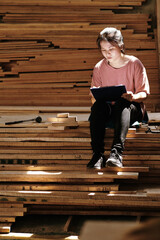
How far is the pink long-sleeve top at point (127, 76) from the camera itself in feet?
13.1

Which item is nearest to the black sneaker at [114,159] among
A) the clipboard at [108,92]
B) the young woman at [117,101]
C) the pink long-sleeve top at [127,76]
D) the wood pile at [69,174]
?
the young woman at [117,101]

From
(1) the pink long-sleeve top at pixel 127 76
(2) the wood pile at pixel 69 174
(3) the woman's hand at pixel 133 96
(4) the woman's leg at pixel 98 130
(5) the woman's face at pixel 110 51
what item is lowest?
(2) the wood pile at pixel 69 174

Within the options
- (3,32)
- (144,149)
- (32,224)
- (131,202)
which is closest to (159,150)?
(144,149)

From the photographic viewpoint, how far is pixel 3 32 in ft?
21.6

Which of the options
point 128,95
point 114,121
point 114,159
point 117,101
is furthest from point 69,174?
point 128,95

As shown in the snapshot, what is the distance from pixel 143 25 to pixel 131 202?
352cm

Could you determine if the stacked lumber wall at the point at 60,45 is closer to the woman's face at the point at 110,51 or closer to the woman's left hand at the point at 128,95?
the woman's face at the point at 110,51

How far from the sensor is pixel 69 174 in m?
3.85

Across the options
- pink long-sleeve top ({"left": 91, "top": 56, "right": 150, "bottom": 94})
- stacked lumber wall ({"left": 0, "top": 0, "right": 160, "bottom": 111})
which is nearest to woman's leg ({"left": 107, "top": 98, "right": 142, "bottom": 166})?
pink long-sleeve top ({"left": 91, "top": 56, "right": 150, "bottom": 94})

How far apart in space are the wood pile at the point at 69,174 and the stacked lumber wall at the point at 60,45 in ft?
7.39

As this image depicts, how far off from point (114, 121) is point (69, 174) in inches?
26.0

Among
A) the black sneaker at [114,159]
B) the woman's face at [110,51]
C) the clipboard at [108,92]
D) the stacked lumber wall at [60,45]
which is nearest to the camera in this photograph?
the black sneaker at [114,159]

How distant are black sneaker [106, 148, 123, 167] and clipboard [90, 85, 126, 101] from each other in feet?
1.68

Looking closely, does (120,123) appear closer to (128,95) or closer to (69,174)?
(128,95)
